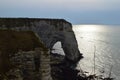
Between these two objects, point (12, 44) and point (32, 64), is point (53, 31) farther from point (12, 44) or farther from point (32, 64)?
point (32, 64)

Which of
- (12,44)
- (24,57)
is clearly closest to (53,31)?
(12,44)

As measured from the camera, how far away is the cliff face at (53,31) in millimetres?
70375

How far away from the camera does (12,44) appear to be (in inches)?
990

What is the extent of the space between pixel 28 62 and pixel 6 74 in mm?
2774

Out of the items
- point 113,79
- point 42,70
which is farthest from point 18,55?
point 113,79

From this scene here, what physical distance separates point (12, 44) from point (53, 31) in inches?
1977

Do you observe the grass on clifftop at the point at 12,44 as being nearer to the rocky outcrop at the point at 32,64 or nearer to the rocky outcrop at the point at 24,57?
the rocky outcrop at the point at 24,57

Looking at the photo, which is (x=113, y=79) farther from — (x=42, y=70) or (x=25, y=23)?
(x=42, y=70)

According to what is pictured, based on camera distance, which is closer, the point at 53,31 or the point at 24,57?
the point at 24,57

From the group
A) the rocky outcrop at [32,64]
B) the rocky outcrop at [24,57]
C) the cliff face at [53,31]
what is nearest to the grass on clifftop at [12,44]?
the rocky outcrop at [24,57]

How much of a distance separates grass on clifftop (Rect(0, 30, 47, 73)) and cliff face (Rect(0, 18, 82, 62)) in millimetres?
40892

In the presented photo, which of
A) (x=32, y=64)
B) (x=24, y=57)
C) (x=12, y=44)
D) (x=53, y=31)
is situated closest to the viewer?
(x=24, y=57)

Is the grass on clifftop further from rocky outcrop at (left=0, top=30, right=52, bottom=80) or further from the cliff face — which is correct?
the cliff face

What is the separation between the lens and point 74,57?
79.1m
